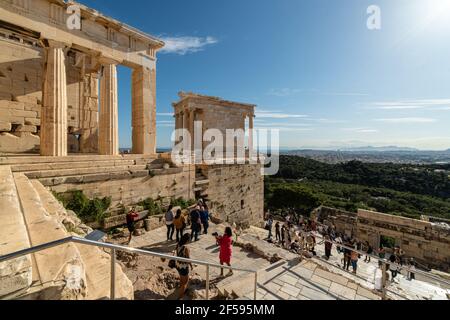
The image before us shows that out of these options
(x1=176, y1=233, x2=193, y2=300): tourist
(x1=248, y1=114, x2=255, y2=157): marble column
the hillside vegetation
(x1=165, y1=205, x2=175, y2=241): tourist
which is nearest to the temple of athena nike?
(x1=165, y1=205, x2=175, y2=241): tourist

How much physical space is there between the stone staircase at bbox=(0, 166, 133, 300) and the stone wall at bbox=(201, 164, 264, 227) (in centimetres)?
921

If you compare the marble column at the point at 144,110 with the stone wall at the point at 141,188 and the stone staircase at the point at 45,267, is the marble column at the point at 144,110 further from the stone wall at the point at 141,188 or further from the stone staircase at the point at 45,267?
the stone staircase at the point at 45,267

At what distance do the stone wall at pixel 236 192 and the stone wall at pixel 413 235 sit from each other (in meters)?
8.28

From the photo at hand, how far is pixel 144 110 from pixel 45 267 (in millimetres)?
9948

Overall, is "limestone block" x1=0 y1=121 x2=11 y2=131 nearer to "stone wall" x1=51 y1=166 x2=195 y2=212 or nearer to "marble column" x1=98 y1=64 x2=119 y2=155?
"marble column" x1=98 y1=64 x2=119 y2=155

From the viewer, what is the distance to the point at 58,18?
8.73m

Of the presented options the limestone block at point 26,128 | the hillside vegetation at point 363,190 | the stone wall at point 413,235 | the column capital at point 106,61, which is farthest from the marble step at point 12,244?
the hillside vegetation at point 363,190

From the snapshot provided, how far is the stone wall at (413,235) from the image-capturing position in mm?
14727

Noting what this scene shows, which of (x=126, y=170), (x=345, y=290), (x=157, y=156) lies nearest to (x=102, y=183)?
(x=126, y=170)

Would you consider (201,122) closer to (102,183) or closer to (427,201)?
(102,183)

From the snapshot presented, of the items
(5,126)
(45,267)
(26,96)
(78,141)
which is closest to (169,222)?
(45,267)

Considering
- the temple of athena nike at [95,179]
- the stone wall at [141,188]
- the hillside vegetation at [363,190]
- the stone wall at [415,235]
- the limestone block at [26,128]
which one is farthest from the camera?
the hillside vegetation at [363,190]
